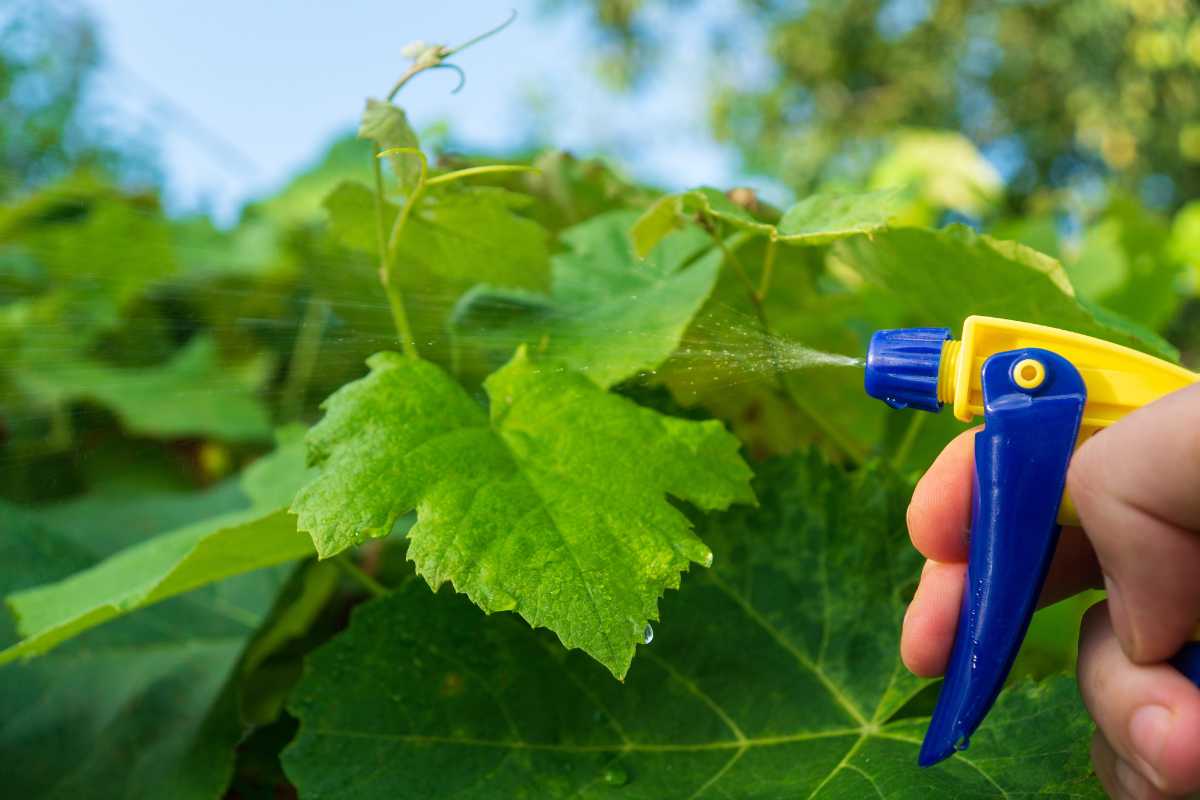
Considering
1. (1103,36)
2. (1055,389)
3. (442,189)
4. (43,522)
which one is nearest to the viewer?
(1055,389)

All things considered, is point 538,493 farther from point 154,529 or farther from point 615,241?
point 154,529

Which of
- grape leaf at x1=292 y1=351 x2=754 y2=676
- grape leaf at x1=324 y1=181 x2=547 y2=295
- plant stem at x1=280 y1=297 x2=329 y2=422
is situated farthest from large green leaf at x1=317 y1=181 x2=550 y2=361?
plant stem at x1=280 y1=297 x2=329 y2=422

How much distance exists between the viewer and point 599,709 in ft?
1.89

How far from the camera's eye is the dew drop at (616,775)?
1.76 ft

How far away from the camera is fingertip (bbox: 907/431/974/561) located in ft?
1.26

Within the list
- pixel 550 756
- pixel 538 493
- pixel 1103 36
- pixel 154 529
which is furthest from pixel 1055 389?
pixel 1103 36

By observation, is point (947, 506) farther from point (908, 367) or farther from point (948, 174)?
point (948, 174)

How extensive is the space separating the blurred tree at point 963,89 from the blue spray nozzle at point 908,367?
846cm

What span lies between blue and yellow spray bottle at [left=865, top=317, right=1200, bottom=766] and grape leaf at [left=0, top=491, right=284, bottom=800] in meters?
0.53

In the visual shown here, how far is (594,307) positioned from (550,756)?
0.29 metres

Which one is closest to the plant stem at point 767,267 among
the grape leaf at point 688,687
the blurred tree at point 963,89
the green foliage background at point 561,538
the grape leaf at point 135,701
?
the green foliage background at point 561,538

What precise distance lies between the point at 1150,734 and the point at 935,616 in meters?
0.09

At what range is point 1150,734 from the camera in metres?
0.31

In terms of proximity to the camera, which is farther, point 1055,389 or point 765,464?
point 765,464
